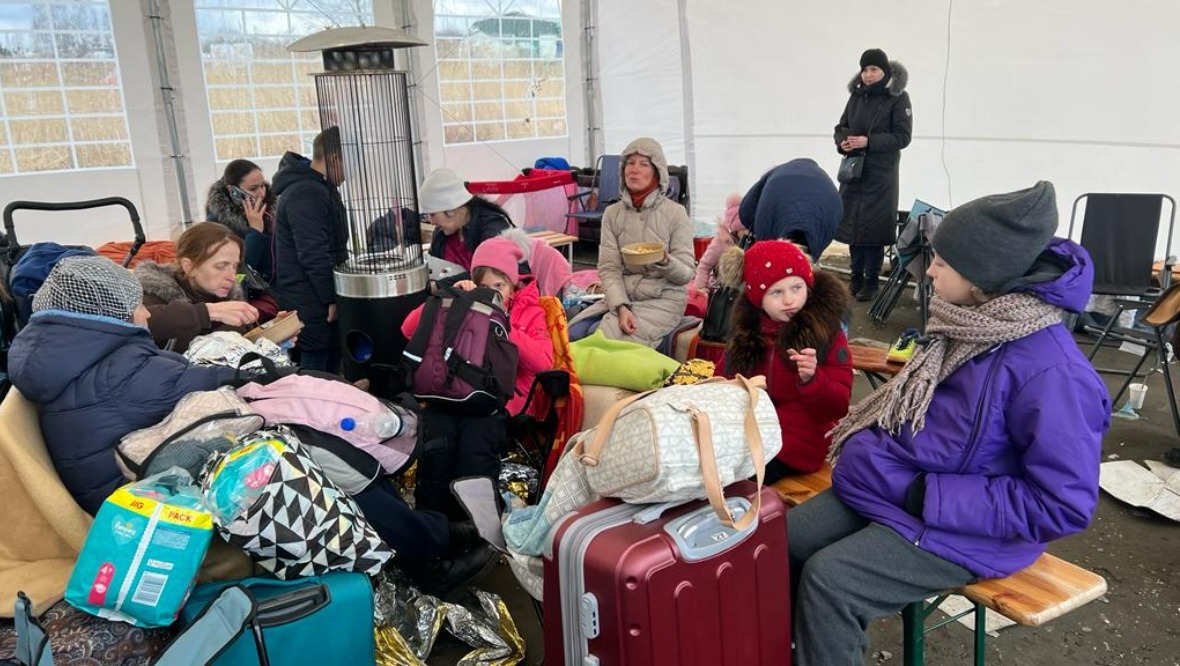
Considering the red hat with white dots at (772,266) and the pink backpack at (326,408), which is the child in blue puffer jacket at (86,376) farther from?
the red hat with white dots at (772,266)

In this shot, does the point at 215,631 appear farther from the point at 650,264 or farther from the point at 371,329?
the point at 650,264

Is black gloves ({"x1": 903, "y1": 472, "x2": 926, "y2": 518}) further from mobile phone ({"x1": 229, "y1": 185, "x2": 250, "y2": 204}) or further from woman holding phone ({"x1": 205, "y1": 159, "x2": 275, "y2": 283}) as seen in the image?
mobile phone ({"x1": 229, "y1": 185, "x2": 250, "y2": 204})

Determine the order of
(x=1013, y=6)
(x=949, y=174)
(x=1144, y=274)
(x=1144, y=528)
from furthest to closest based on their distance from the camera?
(x=949, y=174), (x=1013, y=6), (x=1144, y=274), (x=1144, y=528)

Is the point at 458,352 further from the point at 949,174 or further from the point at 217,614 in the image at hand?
the point at 949,174

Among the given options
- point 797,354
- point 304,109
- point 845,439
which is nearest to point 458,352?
point 797,354

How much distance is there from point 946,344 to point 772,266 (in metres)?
0.68

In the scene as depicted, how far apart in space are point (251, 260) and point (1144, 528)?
4.33m

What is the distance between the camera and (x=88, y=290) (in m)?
2.13

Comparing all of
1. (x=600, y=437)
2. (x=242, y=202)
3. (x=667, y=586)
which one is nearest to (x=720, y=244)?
(x=242, y=202)

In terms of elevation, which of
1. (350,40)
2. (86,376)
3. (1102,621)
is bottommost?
(1102,621)

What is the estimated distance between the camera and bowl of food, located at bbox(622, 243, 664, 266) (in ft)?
12.3

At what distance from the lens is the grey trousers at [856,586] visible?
1.97 meters

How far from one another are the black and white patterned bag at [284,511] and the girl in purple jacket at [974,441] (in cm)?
111

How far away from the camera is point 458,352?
288 centimetres
